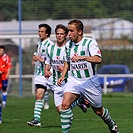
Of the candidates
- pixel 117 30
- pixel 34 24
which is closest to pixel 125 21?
pixel 117 30

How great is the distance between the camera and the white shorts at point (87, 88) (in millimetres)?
10594

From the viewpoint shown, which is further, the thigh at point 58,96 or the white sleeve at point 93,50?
the thigh at point 58,96

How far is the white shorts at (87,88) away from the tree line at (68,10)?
17112 mm

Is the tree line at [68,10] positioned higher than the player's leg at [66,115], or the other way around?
the tree line at [68,10]

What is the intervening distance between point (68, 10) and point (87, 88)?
17873mm

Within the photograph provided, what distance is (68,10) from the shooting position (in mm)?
28266

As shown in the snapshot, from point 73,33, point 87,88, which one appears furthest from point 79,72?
point 73,33

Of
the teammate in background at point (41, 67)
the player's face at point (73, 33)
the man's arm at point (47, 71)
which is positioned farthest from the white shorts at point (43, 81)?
the player's face at point (73, 33)

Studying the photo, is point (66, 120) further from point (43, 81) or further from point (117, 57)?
point (117, 57)

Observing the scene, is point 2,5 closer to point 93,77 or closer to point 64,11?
point 64,11

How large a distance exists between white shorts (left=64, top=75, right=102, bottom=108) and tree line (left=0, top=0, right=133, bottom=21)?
1711 cm

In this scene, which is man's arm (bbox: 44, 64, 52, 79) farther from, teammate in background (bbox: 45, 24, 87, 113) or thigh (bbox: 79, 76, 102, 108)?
thigh (bbox: 79, 76, 102, 108)

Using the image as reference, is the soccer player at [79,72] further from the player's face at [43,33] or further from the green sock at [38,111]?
the player's face at [43,33]

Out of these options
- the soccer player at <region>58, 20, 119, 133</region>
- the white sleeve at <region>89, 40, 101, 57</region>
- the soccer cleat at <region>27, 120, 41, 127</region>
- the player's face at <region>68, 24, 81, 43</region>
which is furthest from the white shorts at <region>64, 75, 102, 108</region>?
the soccer cleat at <region>27, 120, 41, 127</region>
